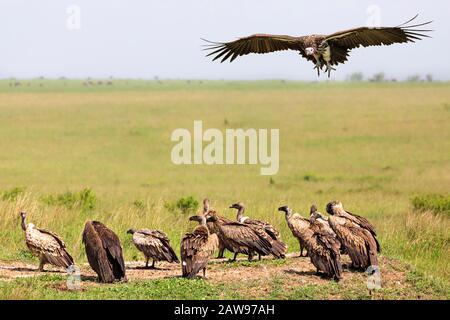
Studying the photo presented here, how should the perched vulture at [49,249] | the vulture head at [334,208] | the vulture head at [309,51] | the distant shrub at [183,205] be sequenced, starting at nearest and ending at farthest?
the perched vulture at [49,249]
the vulture head at [334,208]
the vulture head at [309,51]
the distant shrub at [183,205]

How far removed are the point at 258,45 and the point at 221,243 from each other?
2952 millimetres

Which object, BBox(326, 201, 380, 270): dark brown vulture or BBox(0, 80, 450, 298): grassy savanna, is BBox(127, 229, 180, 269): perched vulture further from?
BBox(326, 201, 380, 270): dark brown vulture

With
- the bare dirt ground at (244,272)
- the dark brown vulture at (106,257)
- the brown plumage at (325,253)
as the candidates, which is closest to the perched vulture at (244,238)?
the bare dirt ground at (244,272)

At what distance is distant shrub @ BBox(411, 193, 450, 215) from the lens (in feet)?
59.3

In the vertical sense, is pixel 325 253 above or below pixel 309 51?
below

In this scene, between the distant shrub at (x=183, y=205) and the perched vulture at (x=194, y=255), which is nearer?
the perched vulture at (x=194, y=255)

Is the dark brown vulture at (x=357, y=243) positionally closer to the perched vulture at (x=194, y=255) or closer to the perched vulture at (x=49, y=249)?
the perched vulture at (x=194, y=255)

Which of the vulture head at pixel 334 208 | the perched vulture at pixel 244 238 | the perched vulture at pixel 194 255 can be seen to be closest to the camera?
the perched vulture at pixel 194 255

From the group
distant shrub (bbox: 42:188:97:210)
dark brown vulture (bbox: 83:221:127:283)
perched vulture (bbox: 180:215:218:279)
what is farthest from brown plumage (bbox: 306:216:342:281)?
distant shrub (bbox: 42:188:97:210)

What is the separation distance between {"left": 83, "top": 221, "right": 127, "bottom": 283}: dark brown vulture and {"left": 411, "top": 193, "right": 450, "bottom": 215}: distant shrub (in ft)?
29.3

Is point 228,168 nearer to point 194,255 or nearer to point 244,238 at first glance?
point 244,238

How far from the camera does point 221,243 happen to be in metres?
11.8

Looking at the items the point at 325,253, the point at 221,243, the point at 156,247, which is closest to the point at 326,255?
the point at 325,253

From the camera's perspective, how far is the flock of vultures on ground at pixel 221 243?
1036 centimetres
